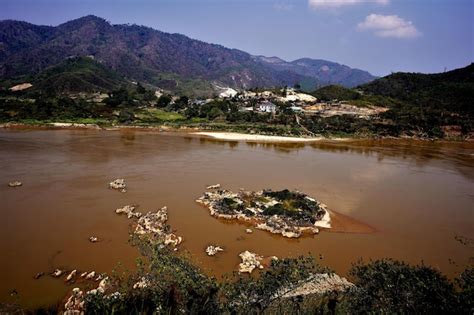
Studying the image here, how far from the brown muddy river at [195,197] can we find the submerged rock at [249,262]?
0.83m

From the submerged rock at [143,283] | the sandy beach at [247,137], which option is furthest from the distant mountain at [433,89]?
the submerged rock at [143,283]

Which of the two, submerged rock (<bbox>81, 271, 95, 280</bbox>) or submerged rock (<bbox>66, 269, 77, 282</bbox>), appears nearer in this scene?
submerged rock (<bbox>66, 269, 77, 282</bbox>)

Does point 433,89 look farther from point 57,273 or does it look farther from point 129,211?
point 57,273

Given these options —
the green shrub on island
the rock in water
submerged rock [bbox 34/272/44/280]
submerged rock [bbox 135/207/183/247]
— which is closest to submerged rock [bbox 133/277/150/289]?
the green shrub on island

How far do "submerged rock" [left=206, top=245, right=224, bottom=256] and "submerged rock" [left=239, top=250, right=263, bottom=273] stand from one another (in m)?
1.29

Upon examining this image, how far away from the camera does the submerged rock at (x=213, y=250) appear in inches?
712

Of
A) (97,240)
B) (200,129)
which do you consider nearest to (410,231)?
(97,240)

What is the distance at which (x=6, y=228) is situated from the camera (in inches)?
774

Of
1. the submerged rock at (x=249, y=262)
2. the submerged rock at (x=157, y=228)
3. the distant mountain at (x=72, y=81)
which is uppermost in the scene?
the distant mountain at (x=72, y=81)

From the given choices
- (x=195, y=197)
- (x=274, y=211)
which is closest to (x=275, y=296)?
(x=274, y=211)

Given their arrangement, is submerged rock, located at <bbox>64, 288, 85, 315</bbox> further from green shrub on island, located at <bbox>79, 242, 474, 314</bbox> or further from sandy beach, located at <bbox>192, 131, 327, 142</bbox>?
sandy beach, located at <bbox>192, 131, 327, 142</bbox>

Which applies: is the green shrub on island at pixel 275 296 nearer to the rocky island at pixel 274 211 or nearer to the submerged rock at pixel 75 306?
the submerged rock at pixel 75 306

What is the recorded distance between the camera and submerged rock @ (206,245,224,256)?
18.1 meters

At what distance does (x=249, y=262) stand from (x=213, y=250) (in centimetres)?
231
